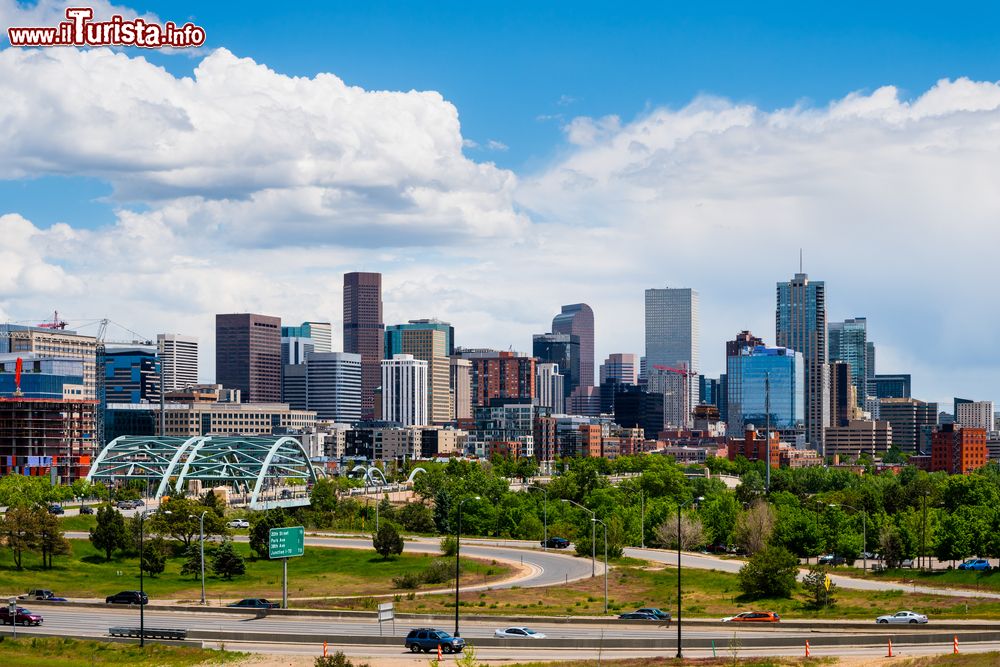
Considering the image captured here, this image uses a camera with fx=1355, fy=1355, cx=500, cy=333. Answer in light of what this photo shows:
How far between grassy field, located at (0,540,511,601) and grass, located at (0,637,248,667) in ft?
102

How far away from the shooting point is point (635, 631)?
93.9 m

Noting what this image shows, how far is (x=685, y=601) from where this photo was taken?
117m

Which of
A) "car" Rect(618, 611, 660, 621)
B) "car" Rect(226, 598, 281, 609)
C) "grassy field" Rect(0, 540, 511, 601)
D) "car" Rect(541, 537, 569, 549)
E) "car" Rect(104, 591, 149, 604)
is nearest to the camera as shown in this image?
"car" Rect(618, 611, 660, 621)

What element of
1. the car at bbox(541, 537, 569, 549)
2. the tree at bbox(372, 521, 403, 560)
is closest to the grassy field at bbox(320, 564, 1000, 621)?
the tree at bbox(372, 521, 403, 560)

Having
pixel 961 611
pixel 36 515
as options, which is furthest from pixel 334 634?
pixel 36 515

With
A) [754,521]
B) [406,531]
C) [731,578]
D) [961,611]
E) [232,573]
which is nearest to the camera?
[961,611]

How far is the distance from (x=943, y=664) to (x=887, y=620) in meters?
23.7

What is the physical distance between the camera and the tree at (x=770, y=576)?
11938 centimetres

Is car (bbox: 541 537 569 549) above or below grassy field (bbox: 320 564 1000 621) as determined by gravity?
below

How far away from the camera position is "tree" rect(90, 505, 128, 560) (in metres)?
147

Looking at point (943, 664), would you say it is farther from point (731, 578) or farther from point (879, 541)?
point (879, 541)

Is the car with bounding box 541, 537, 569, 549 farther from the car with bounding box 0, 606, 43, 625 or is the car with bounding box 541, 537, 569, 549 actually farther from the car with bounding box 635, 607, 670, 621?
the car with bounding box 0, 606, 43, 625

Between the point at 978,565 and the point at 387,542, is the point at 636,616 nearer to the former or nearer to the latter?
the point at 387,542

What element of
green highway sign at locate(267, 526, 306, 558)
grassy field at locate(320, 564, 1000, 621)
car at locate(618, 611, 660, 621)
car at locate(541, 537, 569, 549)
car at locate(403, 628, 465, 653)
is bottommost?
car at locate(541, 537, 569, 549)
